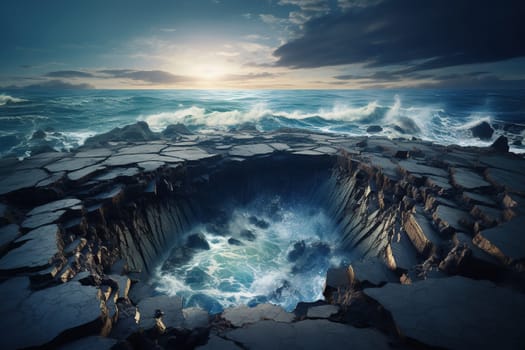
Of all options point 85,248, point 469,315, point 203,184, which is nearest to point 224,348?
point 469,315

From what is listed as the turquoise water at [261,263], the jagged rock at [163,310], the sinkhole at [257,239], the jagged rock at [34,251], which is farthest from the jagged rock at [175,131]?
the jagged rock at [163,310]

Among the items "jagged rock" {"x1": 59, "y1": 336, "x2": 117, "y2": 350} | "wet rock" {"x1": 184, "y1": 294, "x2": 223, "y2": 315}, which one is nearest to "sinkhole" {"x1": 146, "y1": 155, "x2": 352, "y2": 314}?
"wet rock" {"x1": 184, "y1": 294, "x2": 223, "y2": 315}

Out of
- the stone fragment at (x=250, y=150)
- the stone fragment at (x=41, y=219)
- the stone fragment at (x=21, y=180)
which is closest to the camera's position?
the stone fragment at (x=41, y=219)

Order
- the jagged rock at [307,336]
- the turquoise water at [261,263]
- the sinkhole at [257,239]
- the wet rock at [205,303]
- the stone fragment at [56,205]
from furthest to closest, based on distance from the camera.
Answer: the sinkhole at [257,239] → the turquoise water at [261,263] → the wet rock at [205,303] → the stone fragment at [56,205] → the jagged rock at [307,336]

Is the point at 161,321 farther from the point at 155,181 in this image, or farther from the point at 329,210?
the point at 329,210

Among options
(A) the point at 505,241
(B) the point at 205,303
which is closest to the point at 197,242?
(B) the point at 205,303

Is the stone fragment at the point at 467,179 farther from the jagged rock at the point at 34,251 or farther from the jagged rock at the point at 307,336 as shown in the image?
the jagged rock at the point at 34,251
